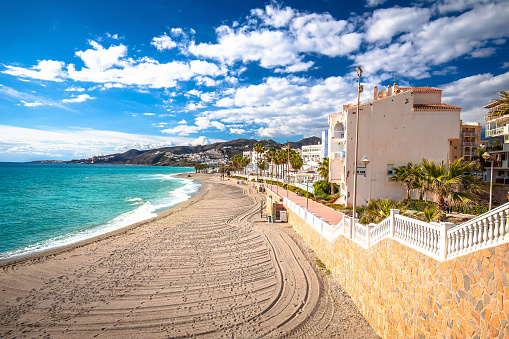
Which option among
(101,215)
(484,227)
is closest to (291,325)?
(484,227)

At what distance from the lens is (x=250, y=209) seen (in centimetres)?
3078

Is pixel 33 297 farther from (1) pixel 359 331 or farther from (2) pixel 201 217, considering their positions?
(2) pixel 201 217

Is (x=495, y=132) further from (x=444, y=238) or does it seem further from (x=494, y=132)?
(x=444, y=238)

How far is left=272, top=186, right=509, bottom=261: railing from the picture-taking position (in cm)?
425

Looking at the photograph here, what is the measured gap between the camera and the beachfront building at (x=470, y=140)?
121 feet

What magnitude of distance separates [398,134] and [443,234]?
20403mm

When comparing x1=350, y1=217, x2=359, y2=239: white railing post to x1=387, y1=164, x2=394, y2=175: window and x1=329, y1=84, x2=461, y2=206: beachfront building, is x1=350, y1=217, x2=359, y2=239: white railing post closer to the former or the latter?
x1=329, y1=84, x2=461, y2=206: beachfront building

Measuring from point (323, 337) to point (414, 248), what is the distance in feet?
13.2

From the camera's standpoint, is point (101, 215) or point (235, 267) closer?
point (235, 267)

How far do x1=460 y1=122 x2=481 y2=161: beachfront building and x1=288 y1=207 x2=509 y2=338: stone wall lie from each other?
3827 cm

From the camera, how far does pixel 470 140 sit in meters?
38.3

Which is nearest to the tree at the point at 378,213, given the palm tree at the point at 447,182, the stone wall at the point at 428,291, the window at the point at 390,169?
the stone wall at the point at 428,291

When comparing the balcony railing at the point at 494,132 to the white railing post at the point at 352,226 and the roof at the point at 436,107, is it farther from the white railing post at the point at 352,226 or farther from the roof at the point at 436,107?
the white railing post at the point at 352,226

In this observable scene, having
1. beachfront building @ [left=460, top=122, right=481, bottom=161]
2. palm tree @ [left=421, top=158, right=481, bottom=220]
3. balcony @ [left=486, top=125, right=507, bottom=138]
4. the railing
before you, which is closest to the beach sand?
the railing
